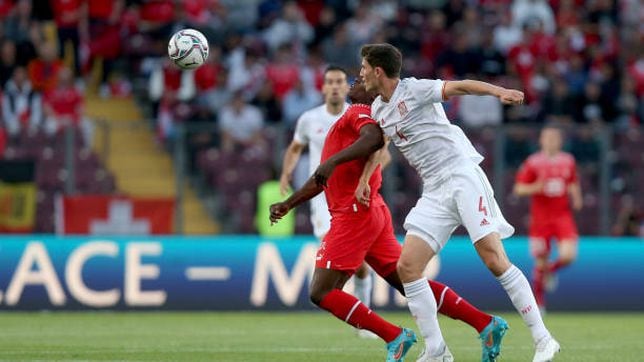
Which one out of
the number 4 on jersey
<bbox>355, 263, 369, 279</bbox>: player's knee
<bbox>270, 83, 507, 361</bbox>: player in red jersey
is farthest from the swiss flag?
the number 4 on jersey

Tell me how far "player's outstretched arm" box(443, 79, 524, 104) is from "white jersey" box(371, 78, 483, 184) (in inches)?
10.7

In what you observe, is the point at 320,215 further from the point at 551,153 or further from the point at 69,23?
the point at 69,23

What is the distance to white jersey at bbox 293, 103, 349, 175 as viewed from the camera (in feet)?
49.1

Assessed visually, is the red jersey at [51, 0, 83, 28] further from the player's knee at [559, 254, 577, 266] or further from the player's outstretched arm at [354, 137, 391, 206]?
the player's outstretched arm at [354, 137, 391, 206]

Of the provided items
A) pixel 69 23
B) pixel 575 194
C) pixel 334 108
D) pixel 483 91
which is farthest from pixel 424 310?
pixel 69 23

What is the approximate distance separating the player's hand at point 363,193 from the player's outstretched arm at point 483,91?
114 centimetres

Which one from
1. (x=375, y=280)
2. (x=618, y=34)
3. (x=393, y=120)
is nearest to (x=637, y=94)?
(x=618, y=34)

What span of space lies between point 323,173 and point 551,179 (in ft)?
31.7

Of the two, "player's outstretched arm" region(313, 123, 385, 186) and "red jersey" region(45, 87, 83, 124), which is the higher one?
"player's outstretched arm" region(313, 123, 385, 186)

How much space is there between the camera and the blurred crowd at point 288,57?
22359 millimetres

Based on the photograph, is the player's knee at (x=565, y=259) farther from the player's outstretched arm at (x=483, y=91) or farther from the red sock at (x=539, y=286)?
the player's outstretched arm at (x=483, y=91)

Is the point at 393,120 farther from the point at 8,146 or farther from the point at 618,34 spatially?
the point at 618,34

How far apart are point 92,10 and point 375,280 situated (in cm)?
803

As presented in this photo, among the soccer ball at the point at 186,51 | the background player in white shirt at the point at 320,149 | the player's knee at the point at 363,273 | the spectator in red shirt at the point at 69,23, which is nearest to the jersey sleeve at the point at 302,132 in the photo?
the background player in white shirt at the point at 320,149
